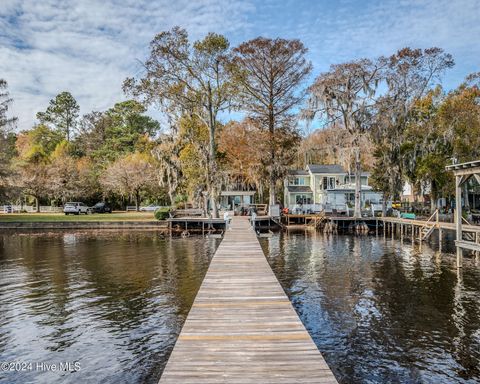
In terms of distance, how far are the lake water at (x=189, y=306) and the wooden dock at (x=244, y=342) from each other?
5.39ft

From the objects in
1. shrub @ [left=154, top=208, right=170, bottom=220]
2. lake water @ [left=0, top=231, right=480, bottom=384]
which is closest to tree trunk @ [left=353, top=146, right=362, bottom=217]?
lake water @ [left=0, top=231, right=480, bottom=384]

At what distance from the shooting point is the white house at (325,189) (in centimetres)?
4338

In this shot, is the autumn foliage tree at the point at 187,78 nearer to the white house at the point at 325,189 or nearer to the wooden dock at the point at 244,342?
the white house at the point at 325,189

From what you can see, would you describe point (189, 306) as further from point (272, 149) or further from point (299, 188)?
point (299, 188)

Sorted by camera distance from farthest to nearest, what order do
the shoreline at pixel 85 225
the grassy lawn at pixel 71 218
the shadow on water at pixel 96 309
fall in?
the grassy lawn at pixel 71 218, the shoreline at pixel 85 225, the shadow on water at pixel 96 309

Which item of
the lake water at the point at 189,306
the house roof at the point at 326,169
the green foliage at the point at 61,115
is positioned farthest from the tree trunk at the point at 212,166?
the green foliage at the point at 61,115

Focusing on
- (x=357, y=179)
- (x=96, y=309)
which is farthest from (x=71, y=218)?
(x=96, y=309)

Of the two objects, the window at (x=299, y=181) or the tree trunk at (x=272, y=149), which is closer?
the tree trunk at (x=272, y=149)

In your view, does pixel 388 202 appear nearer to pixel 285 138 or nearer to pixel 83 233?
pixel 285 138

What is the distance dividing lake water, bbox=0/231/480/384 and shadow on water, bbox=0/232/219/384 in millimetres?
39

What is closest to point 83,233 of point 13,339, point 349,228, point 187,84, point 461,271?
point 187,84

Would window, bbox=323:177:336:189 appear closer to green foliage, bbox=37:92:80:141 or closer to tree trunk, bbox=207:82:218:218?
tree trunk, bbox=207:82:218:218

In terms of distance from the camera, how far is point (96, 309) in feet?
38.7

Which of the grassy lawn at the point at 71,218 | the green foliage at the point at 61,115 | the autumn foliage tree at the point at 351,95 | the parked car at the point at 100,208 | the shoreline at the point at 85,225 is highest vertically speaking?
the green foliage at the point at 61,115
